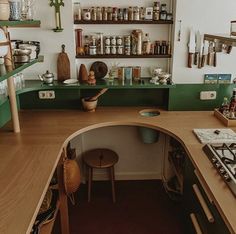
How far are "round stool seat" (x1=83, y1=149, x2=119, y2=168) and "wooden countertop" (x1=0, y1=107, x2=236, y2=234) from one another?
438mm

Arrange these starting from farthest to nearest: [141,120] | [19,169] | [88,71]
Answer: [88,71] → [141,120] → [19,169]

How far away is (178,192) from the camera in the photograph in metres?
2.69

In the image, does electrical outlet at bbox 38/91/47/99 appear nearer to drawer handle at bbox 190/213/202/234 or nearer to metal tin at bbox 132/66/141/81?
metal tin at bbox 132/66/141/81

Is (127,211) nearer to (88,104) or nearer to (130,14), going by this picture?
(88,104)

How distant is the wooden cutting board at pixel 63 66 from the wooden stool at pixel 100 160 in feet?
2.52

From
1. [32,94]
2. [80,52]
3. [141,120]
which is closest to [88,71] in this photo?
[80,52]

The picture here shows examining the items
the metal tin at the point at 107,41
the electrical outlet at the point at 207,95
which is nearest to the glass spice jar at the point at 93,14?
the metal tin at the point at 107,41

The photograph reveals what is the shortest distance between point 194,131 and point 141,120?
18.1 inches

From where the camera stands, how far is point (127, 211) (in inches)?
100.0

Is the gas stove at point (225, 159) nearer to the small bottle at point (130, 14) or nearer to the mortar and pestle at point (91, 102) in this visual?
the mortar and pestle at point (91, 102)

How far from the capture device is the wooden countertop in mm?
1234

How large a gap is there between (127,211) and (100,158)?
540 mm

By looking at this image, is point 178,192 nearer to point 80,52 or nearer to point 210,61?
point 210,61

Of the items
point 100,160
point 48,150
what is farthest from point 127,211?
point 48,150
